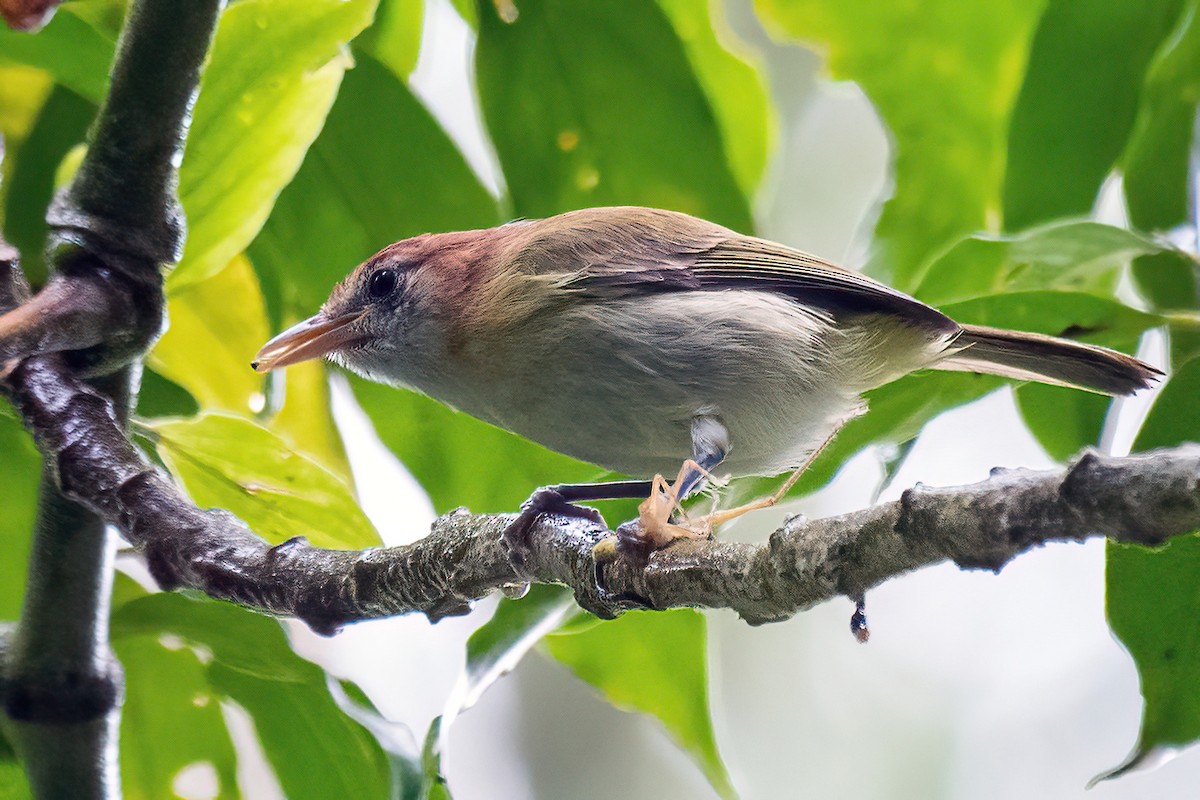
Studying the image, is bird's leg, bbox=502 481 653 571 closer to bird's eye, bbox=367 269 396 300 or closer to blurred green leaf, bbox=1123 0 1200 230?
bird's eye, bbox=367 269 396 300

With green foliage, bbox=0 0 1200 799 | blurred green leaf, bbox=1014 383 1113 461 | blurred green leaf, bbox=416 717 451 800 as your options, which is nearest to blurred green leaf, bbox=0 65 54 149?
green foliage, bbox=0 0 1200 799

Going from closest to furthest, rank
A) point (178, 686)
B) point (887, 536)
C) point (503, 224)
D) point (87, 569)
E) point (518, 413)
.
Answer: point (887, 536) → point (87, 569) → point (178, 686) → point (518, 413) → point (503, 224)

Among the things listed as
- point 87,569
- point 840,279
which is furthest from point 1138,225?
point 87,569

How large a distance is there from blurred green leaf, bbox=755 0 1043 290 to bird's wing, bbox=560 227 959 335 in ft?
0.44

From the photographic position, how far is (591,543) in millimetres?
1212

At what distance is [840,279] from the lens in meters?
1.92

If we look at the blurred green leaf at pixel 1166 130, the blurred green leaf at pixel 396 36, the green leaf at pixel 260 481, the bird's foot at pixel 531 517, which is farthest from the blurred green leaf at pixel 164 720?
the blurred green leaf at pixel 1166 130

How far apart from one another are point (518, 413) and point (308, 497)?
1.30 ft

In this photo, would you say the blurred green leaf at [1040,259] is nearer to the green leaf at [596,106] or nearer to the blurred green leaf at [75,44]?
the green leaf at [596,106]

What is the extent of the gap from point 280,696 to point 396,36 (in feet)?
3.70

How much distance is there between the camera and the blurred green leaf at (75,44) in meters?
1.63

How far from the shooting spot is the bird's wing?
189 centimetres

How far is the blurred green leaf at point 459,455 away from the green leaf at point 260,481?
0.84 ft

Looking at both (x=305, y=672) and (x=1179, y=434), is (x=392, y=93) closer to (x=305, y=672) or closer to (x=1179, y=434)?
A: (x=305, y=672)
